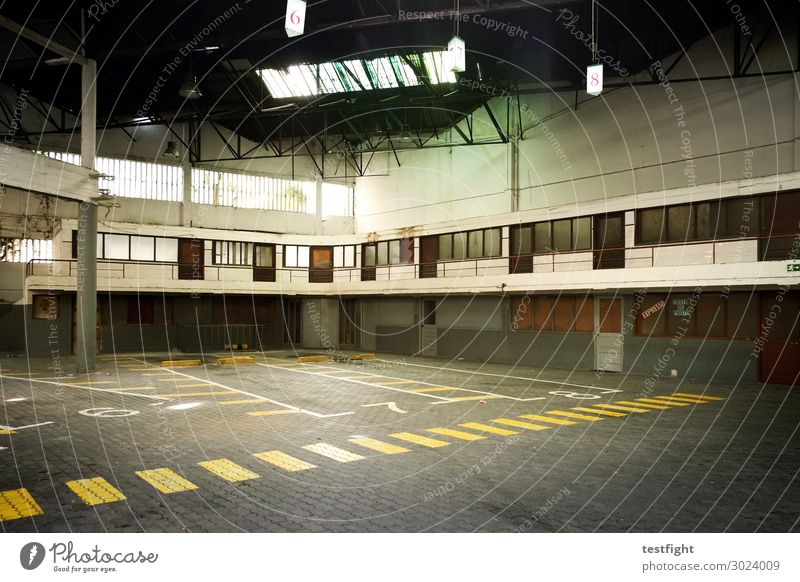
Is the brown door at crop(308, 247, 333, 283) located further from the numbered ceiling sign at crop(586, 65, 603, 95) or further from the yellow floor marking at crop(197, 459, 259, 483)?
the yellow floor marking at crop(197, 459, 259, 483)

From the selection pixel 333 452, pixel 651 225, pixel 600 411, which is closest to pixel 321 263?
pixel 651 225

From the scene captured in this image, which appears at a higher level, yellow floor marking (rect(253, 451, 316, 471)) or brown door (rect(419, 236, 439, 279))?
brown door (rect(419, 236, 439, 279))

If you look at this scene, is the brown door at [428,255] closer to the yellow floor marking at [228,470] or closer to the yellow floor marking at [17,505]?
the yellow floor marking at [228,470]

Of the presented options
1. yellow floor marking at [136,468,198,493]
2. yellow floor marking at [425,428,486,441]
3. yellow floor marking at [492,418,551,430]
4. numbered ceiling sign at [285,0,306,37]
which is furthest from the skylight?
yellow floor marking at [136,468,198,493]

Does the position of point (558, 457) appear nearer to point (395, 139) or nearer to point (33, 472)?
point (33, 472)

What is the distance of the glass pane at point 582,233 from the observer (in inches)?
965

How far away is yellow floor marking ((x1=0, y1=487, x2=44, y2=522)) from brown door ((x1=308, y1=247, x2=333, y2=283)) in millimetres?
28553

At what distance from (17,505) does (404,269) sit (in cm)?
2605

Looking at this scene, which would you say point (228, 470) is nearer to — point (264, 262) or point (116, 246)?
point (116, 246)

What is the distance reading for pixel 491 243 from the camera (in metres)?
28.4

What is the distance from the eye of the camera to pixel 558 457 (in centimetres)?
987

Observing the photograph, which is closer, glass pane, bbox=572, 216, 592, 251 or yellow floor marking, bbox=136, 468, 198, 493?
yellow floor marking, bbox=136, 468, 198, 493

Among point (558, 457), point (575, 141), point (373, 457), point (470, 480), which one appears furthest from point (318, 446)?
point (575, 141)

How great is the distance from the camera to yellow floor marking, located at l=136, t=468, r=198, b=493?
309 inches
